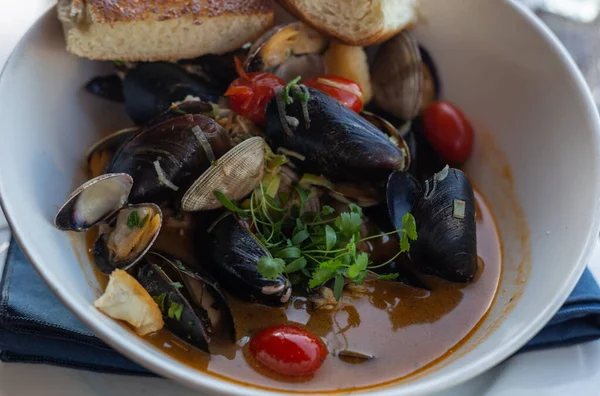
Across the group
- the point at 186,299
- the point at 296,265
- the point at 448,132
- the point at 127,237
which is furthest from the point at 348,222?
the point at 448,132

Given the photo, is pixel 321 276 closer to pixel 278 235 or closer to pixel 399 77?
pixel 278 235

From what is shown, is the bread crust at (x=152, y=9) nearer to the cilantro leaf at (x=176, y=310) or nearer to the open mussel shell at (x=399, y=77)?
the open mussel shell at (x=399, y=77)

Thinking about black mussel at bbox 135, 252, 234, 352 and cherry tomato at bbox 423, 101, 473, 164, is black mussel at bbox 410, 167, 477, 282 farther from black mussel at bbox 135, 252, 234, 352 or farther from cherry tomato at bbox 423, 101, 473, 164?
black mussel at bbox 135, 252, 234, 352

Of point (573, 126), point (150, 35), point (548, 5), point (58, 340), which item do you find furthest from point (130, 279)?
point (548, 5)

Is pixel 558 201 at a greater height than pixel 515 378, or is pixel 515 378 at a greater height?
pixel 558 201

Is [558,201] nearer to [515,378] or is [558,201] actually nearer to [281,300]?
[515,378]

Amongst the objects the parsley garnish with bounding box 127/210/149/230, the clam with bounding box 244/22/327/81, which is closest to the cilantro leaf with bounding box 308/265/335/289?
the parsley garnish with bounding box 127/210/149/230
